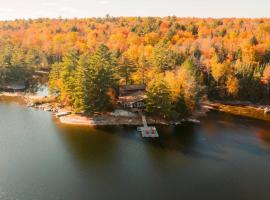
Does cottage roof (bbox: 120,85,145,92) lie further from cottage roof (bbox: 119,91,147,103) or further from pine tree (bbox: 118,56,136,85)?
pine tree (bbox: 118,56,136,85)

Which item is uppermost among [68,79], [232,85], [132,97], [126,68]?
[126,68]

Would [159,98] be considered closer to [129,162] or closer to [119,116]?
[119,116]

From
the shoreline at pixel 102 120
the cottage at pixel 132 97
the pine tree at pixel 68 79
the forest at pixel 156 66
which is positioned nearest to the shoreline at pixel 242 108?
the forest at pixel 156 66

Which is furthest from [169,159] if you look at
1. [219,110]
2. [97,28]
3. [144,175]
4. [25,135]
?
[97,28]

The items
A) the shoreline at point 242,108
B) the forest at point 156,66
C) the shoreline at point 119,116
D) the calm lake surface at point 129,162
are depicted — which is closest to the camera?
the calm lake surface at point 129,162

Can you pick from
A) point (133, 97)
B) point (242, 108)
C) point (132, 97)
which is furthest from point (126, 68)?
point (242, 108)

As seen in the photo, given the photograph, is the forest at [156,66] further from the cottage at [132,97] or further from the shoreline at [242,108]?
the cottage at [132,97]
